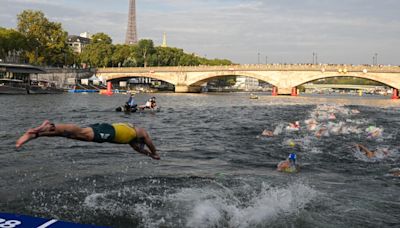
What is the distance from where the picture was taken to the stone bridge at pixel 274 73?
8706 cm

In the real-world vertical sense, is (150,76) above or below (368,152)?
above

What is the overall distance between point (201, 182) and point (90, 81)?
103998 millimetres

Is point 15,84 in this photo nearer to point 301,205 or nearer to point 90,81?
point 90,81

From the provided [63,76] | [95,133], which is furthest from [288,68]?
[95,133]

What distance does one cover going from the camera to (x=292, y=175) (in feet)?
49.7

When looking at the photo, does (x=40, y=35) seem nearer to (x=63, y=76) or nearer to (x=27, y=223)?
(x=63, y=76)

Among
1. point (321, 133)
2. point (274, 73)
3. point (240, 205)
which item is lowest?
point (240, 205)

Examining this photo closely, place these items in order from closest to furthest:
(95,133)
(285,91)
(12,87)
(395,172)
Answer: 1. (95,133)
2. (395,172)
3. (12,87)
4. (285,91)

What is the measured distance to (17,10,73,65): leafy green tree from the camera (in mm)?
101500

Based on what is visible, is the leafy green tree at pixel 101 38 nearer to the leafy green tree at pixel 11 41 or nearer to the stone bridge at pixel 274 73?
the stone bridge at pixel 274 73

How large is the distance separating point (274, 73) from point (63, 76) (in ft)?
169

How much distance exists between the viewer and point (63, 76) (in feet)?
353

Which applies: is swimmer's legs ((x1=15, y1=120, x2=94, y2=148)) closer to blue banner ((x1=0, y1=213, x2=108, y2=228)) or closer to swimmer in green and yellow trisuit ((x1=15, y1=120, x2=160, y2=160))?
swimmer in green and yellow trisuit ((x1=15, y1=120, x2=160, y2=160))

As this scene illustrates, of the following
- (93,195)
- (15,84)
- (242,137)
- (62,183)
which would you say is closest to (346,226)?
(93,195)
